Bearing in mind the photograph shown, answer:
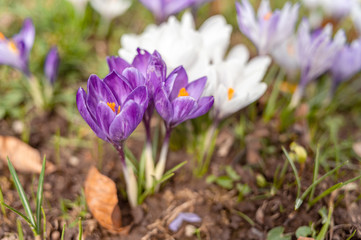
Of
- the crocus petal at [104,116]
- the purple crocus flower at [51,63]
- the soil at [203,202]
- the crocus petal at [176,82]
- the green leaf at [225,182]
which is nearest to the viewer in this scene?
the crocus petal at [104,116]

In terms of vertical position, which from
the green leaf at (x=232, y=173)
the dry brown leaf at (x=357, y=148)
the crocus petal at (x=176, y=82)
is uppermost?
the crocus petal at (x=176, y=82)

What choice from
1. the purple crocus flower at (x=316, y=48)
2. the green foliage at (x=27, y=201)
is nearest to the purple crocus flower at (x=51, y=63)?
the green foliage at (x=27, y=201)

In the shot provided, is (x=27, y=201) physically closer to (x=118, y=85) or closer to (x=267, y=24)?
(x=118, y=85)

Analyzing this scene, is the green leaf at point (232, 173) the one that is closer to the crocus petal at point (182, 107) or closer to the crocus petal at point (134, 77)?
the crocus petal at point (182, 107)

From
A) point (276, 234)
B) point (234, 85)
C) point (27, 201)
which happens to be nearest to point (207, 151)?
point (234, 85)

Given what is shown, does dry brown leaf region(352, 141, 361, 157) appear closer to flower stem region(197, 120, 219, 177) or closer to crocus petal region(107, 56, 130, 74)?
flower stem region(197, 120, 219, 177)

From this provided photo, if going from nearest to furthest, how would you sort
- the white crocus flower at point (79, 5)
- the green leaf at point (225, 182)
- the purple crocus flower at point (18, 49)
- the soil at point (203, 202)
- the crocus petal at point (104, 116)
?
the crocus petal at point (104, 116) < the soil at point (203, 202) < the green leaf at point (225, 182) < the purple crocus flower at point (18, 49) < the white crocus flower at point (79, 5)
